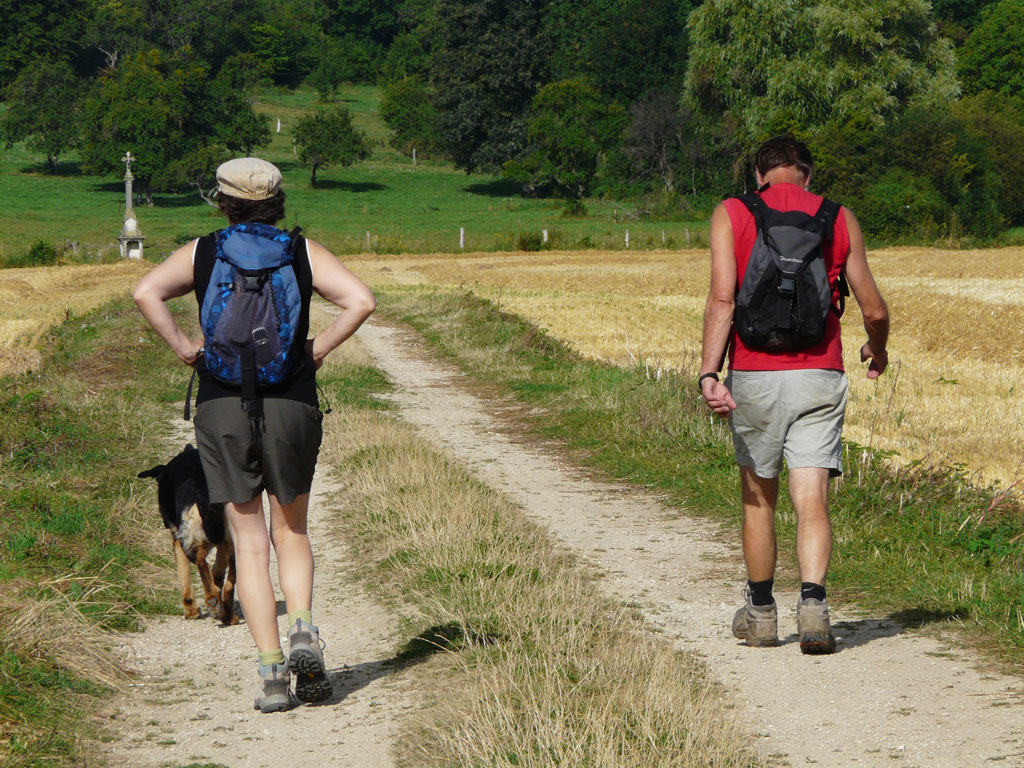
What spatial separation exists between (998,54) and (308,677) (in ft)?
289

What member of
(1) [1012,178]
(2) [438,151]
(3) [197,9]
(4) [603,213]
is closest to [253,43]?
(3) [197,9]

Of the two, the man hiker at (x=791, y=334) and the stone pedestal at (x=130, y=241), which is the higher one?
A: the stone pedestal at (x=130, y=241)

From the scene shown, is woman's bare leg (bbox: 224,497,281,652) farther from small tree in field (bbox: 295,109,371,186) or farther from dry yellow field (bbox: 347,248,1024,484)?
small tree in field (bbox: 295,109,371,186)

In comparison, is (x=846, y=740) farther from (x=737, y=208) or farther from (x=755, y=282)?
(x=737, y=208)

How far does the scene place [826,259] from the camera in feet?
16.7

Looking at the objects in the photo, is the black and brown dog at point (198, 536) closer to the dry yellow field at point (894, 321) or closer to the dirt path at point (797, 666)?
the dirt path at point (797, 666)

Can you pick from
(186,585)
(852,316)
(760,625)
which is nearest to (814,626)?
(760,625)

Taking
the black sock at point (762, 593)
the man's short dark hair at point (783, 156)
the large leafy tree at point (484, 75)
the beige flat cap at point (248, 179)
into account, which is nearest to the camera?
the beige flat cap at point (248, 179)

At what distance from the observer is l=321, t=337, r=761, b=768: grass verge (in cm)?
381

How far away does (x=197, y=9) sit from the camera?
11581 centimetres

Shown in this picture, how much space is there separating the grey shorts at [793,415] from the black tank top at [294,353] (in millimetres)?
1867

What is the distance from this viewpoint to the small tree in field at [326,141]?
278ft

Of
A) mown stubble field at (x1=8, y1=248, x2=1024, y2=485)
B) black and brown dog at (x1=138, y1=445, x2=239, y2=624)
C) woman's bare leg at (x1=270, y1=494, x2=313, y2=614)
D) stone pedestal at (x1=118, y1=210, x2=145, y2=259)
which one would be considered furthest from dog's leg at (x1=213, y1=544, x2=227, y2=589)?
stone pedestal at (x1=118, y1=210, x2=145, y2=259)

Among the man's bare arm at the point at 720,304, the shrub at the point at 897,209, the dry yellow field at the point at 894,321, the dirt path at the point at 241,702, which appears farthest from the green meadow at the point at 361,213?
the man's bare arm at the point at 720,304
